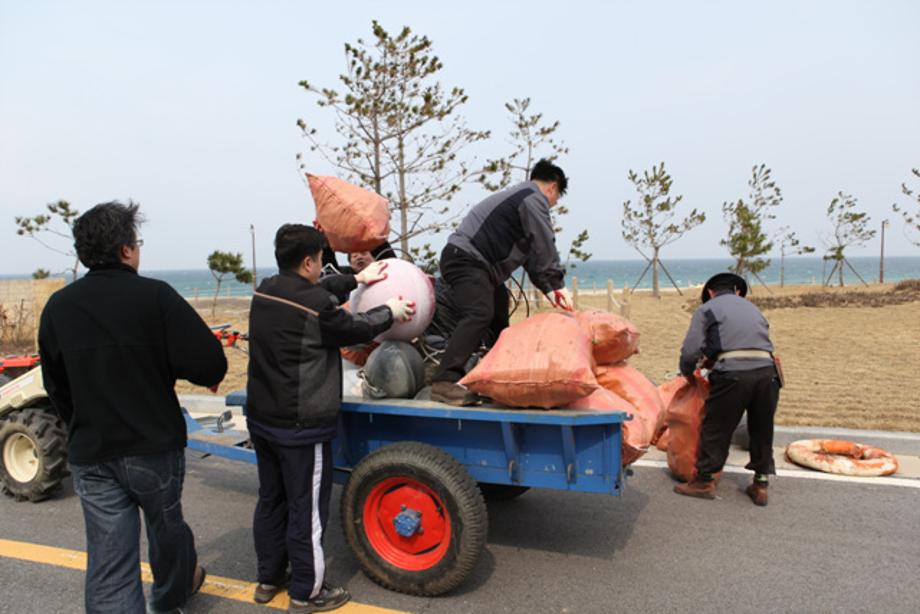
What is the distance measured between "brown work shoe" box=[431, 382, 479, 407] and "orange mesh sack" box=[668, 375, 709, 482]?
87.3 inches

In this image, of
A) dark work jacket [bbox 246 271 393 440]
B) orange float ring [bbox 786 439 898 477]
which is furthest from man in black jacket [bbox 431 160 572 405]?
orange float ring [bbox 786 439 898 477]

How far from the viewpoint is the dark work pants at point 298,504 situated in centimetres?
309

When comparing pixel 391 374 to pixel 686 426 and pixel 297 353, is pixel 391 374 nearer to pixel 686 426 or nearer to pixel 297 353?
pixel 297 353

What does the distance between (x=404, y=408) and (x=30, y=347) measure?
512 inches

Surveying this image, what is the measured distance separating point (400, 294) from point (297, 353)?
889 millimetres

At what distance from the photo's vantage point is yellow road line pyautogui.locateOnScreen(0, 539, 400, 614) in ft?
10.5

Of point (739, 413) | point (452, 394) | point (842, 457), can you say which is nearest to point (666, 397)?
point (739, 413)

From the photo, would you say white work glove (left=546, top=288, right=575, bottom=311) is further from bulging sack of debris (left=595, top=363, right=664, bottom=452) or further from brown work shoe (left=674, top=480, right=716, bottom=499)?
brown work shoe (left=674, top=480, right=716, bottom=499)

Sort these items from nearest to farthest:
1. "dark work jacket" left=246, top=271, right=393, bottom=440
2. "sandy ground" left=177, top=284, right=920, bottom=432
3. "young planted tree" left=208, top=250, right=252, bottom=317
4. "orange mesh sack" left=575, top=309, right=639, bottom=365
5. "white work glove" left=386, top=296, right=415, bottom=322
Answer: "dark work jacket" left=246, top=271, right=393, bottom=440, "white work glove" left=386, top=296, right=415, bottom=322, "orange mesh sack" left=575, top=309, right=639, bottom=365, "sandy ground" left=177, top=284, right=920, bottom=432, "young planted tree" left=208, top=250, right=252, bottom=317

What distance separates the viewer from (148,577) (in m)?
3.66

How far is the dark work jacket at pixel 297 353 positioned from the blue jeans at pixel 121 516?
0.51 m

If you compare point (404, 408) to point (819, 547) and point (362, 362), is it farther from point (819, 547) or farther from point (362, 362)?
point (819, 547)

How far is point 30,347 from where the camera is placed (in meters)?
13.1

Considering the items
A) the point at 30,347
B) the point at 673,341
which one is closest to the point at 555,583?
the point at 673,341
